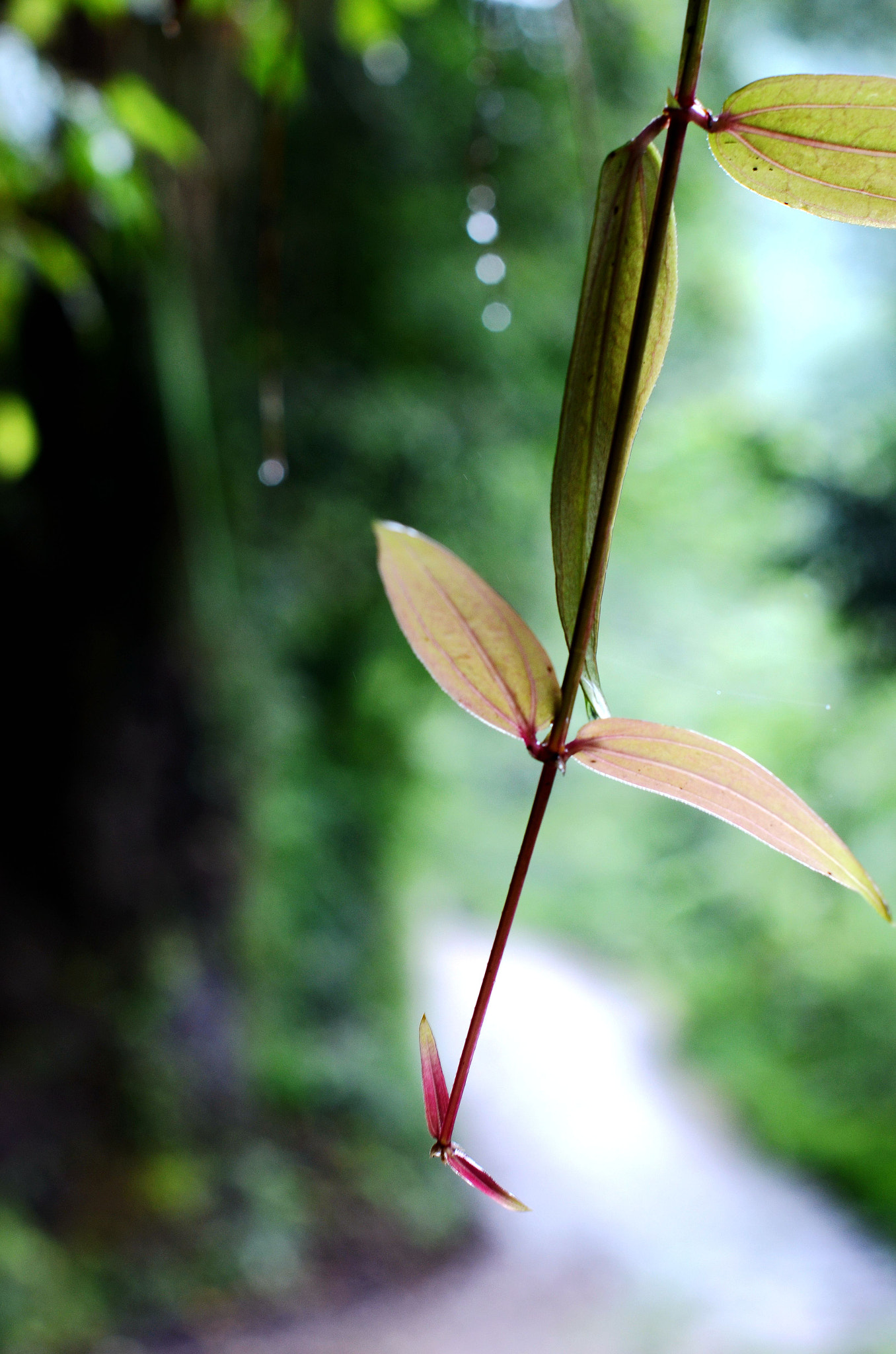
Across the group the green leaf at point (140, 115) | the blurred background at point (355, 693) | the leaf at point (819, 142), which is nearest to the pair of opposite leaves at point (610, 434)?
the leaf at point (819, 142)

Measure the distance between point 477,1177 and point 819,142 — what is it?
0.42 feet

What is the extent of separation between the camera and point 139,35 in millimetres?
1051

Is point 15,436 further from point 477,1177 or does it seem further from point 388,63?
point 388,63

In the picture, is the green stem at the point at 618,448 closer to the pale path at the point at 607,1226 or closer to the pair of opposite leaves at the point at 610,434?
the pair of opposite leaves at the point at 610,434

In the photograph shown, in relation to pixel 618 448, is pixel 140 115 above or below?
above

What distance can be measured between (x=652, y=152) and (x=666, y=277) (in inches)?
0.6

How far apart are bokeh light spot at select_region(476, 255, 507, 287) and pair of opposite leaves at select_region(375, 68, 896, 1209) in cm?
20

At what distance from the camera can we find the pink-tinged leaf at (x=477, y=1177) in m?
0.10

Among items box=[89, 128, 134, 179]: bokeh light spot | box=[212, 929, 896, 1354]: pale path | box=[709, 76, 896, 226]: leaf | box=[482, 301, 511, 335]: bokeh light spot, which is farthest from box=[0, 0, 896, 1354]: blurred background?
box=[709, 76, 896, 226]: leaf

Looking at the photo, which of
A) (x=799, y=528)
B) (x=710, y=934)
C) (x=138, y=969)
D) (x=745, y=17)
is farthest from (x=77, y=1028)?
(x=745, y=17)

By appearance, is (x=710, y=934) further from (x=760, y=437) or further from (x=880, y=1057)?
(x=760, y=437)

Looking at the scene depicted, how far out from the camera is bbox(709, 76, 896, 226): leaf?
0.36 ft

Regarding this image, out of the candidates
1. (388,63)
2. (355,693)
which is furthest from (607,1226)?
(388,63)

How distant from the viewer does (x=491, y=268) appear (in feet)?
1.02
